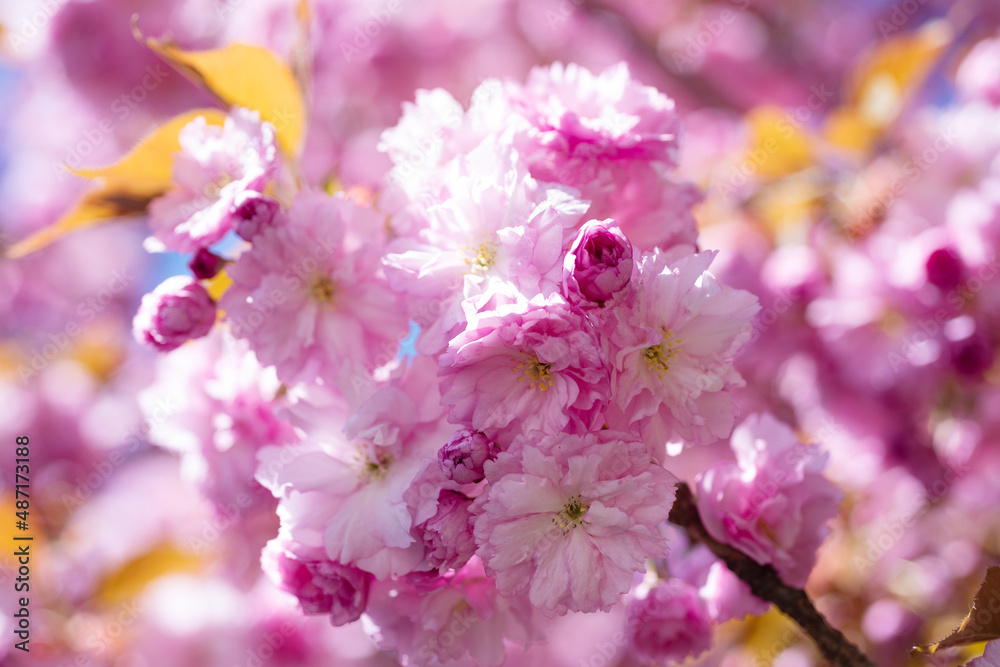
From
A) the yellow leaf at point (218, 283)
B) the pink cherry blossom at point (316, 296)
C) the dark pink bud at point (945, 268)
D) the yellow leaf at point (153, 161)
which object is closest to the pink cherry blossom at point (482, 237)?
the pink cherry blossom at point (316, 296)

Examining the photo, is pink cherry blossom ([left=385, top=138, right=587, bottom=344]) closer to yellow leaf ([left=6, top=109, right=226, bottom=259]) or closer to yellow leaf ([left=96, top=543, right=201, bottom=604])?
yellow leaf ([left=6, top=109, right=226, bottom=259])

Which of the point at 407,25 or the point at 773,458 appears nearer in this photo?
the point at 773,458

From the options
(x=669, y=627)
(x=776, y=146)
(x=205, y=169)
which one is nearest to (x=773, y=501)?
(x=669, y=627)

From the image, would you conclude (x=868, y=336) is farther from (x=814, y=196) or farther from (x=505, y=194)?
(x=505, y=194)

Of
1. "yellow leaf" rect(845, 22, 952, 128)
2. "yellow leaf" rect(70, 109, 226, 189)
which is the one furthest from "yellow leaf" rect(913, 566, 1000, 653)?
"yellow leaf" rect(845, 22, 952, 128)

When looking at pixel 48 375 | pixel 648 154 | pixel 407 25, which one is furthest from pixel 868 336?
pixel 48 375

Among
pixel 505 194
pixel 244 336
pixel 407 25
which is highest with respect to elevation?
pixel 505 194

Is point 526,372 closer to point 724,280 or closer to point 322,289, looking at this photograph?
point 322,289

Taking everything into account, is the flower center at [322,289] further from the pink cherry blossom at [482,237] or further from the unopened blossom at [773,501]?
the unopened blossom at [773,501]
